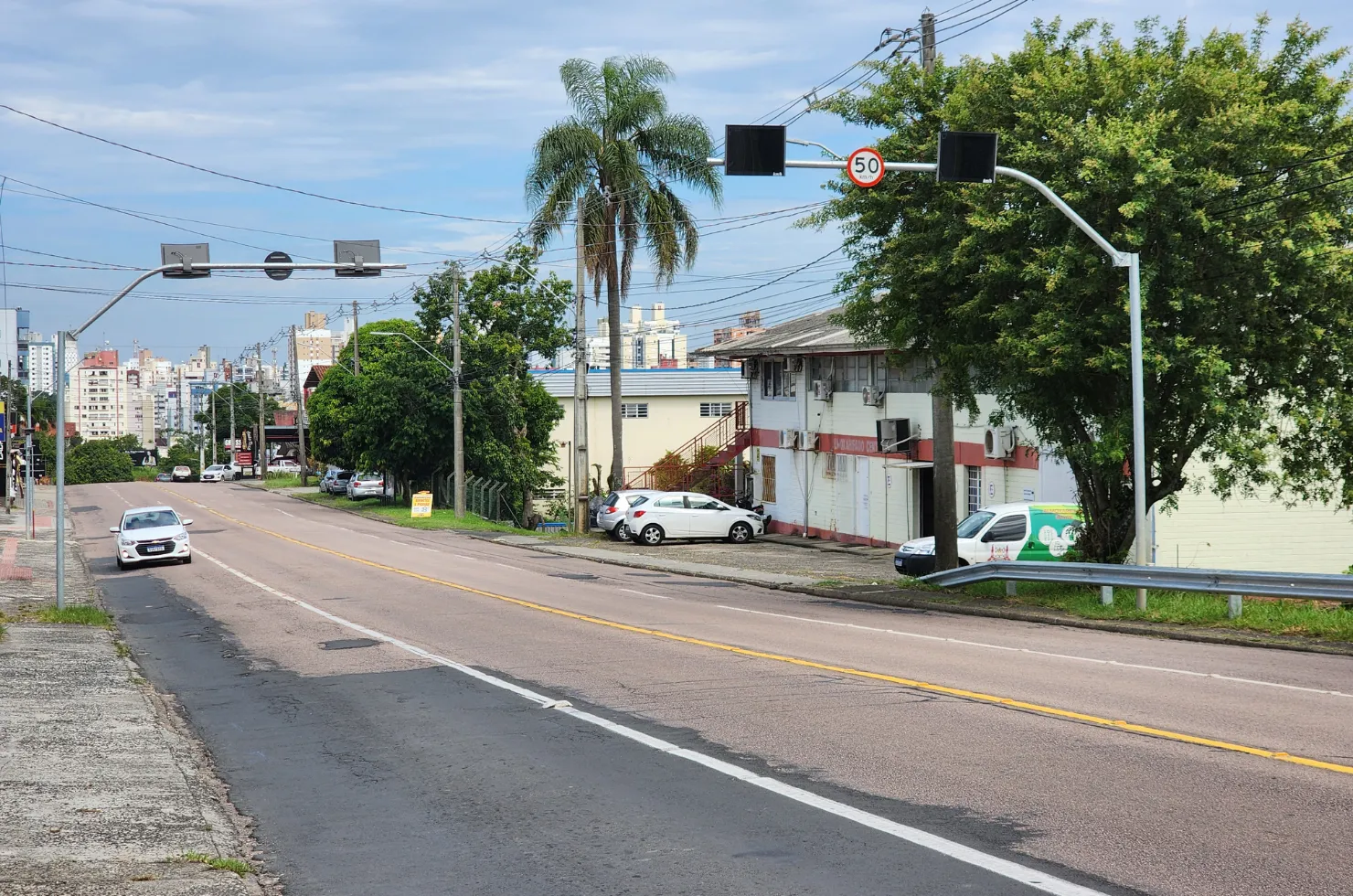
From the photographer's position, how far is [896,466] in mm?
36906

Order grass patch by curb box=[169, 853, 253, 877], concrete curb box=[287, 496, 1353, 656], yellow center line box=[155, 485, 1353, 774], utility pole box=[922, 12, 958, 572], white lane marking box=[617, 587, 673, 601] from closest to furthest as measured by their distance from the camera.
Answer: grass patch by curb box=[169, 853, 253, 877], yellow center line box=[155, 485, 1353, 774], concrete curb box=[287, 496, 1353, 656], utility pole box=[922, 12, 958, 572], white lane marking box=[617, 587, 673, 601]

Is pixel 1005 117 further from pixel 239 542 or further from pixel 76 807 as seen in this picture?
pixel 239 542

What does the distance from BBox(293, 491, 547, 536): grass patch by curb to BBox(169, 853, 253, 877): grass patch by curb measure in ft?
127

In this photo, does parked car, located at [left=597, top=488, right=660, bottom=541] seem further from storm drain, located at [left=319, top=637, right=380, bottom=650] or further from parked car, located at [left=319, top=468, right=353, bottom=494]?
parked car, located at [left=319, top=468, right=353, bottom=494]

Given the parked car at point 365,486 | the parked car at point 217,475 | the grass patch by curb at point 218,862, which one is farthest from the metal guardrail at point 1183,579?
the parked car at point 217,475

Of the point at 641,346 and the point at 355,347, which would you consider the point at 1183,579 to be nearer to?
the point at 355,347

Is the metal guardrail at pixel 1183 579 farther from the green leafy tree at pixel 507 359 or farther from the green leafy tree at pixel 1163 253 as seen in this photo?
the green leafy tree at pixel 507 359

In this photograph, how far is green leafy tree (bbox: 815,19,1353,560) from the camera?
18406 mm

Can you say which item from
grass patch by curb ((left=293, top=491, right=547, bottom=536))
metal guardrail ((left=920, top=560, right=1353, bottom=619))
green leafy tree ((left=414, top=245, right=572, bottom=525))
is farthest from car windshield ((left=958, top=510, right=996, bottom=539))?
green leafy tree ((left=414, top=245, right=572, bottom=525))

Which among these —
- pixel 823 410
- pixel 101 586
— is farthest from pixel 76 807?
pixel 823 410

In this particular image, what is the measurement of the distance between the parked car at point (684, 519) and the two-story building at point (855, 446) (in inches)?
109

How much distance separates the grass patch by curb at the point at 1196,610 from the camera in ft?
53.7

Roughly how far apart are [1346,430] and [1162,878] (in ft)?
48.7

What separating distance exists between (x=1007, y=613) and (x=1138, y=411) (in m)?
4.00
